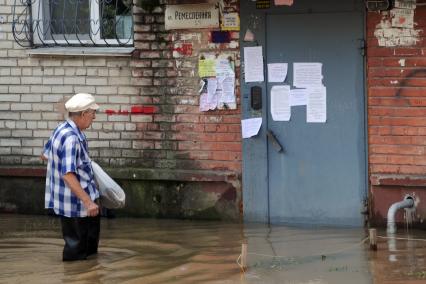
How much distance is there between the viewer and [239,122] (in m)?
9.30

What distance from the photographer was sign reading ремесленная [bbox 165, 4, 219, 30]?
9289mm

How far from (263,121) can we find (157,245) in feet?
5.64

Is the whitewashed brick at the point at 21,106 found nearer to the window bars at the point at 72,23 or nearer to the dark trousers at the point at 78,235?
the window bars at the point at 72,23

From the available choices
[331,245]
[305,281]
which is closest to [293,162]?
[331,245]

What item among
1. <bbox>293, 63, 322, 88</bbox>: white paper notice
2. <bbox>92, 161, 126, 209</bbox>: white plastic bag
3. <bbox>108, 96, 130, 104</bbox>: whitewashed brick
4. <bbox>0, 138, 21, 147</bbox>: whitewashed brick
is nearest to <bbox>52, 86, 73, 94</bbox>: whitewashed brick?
<bbox>108, 96, 130, 104</bbox>: whitewashed brick

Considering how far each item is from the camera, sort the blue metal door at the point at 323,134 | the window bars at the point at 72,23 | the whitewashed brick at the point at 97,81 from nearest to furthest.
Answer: the blue metal door at the point at 323,134, the whitewashed brick at the point at 97,81, the window bars at the point at 72,23

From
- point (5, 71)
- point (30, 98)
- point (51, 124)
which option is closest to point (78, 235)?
point (51, 124)

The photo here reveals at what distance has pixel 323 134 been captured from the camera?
29.7ft

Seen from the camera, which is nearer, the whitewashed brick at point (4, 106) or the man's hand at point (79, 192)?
the man's hand at point (79, 192)

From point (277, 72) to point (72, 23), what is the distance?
7.70 ft

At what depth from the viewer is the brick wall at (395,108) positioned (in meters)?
8.65

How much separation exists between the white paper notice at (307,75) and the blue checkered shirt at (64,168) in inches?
97.9

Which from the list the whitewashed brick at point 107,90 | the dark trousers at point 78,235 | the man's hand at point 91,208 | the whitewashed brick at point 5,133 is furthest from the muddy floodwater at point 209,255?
the whitewashed brick at point 107,90

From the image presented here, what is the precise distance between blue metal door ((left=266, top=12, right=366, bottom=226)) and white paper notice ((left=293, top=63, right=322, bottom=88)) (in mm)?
48
